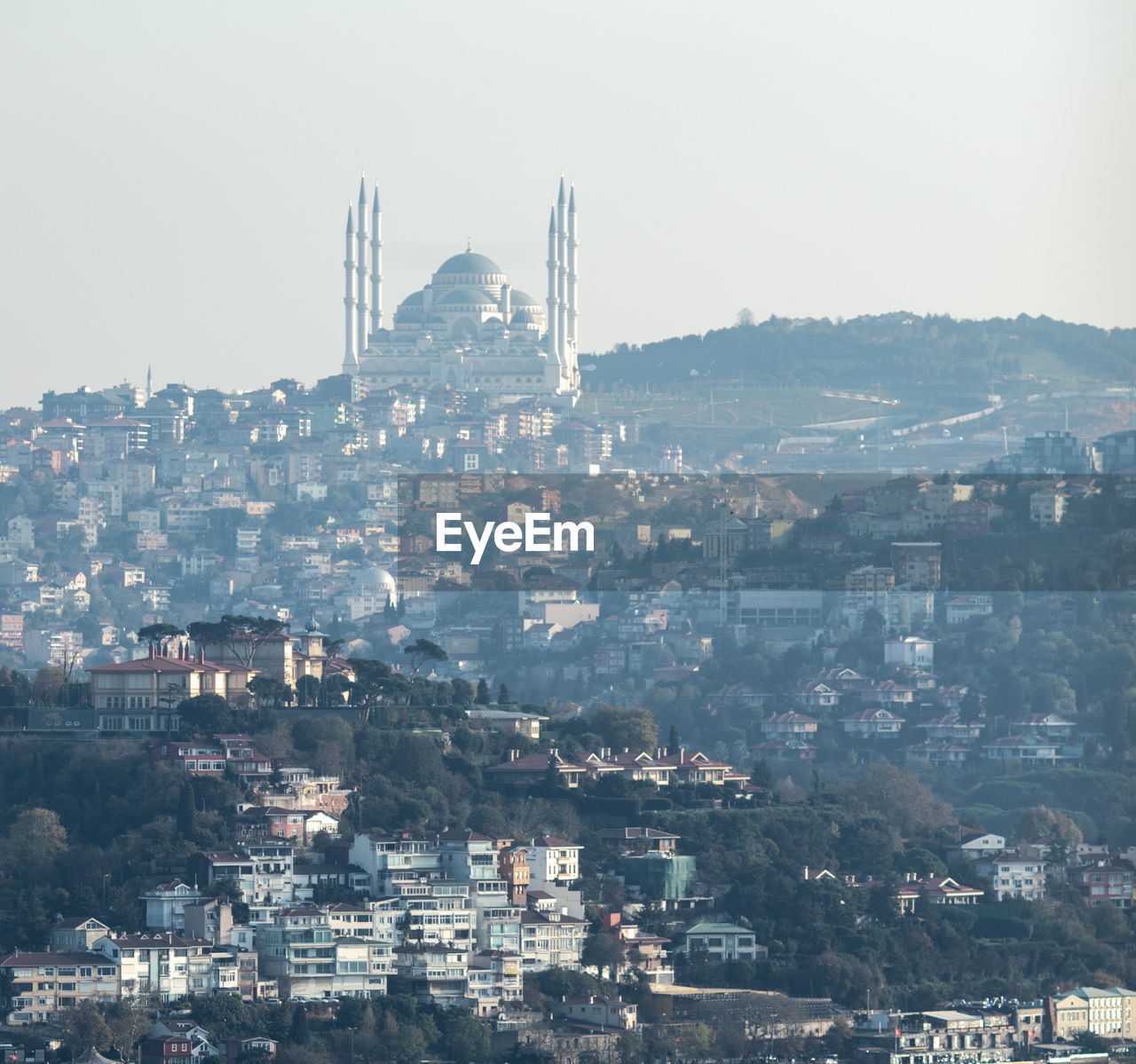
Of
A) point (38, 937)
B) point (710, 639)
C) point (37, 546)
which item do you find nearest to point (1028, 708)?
point (710, 639)

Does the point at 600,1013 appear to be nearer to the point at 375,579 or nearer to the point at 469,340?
the point at 375,579

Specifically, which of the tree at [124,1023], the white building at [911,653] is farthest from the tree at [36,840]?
the white building at [911,653]

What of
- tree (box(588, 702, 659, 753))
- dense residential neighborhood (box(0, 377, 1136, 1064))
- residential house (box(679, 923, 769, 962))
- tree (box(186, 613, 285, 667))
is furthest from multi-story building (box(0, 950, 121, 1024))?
tree (box(588, 702, 659, 753))

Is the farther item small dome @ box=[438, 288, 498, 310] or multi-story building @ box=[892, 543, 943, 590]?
small dome @ box=[438, 288, 498, 310]

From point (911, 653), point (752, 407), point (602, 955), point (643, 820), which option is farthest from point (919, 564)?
point (752, 407)

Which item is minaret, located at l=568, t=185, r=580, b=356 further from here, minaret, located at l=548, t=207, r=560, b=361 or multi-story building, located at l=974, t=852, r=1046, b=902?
multi-story building, located at l=974, t=852, r=1046, b=902

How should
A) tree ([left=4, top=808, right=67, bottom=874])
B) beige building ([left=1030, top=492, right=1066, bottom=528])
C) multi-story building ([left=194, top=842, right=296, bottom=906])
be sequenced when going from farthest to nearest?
beige building ([left=1030, top=492, right=1066, bottom=528])
tree ([left=4, top=808, right=67, bottom=874])
multi-story building ([left=194, top=842, right=296, bottom=906])

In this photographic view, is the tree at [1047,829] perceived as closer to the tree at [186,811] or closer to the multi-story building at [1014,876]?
the multi-story building at [1014,876]
